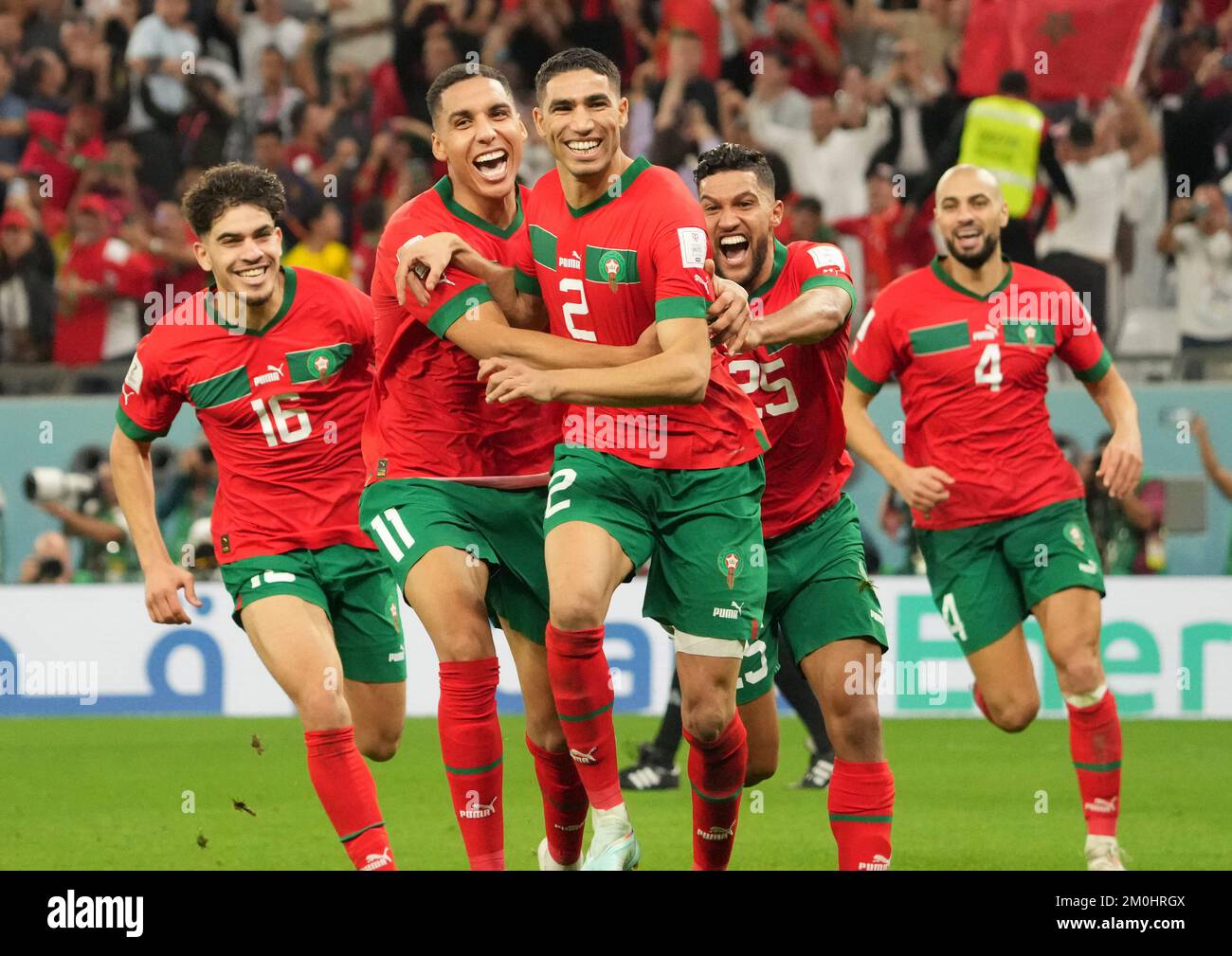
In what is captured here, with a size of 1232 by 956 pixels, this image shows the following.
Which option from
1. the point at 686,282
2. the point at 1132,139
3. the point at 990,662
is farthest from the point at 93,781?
the point at 1132,139

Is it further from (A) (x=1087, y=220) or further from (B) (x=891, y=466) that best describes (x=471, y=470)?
(A) (x=1087, y=220)

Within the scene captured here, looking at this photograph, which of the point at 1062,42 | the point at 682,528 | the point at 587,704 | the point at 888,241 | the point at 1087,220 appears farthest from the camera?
the point at 1062,42

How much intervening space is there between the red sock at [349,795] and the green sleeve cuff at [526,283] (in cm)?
147

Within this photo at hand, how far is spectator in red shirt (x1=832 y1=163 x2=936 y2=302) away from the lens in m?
12.8

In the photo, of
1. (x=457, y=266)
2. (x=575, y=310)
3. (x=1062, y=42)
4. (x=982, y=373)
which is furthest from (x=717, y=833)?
(x=1062, y=42)

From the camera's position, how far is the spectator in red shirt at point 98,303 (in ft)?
41.6

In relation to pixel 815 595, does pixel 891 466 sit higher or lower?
higher

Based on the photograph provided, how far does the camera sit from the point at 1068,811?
8336 mm

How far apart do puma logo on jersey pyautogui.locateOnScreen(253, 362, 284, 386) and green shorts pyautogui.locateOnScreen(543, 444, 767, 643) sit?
46.1 inches

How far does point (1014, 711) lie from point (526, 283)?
8.96 ft

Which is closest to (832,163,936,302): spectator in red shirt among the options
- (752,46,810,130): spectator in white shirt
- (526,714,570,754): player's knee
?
(752,46,810,130): spectator in white shirt

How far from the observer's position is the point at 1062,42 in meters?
13.2

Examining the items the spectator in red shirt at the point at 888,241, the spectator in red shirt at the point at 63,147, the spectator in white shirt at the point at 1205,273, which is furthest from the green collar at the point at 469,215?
the spectator in red shirt at the point at 63,147
